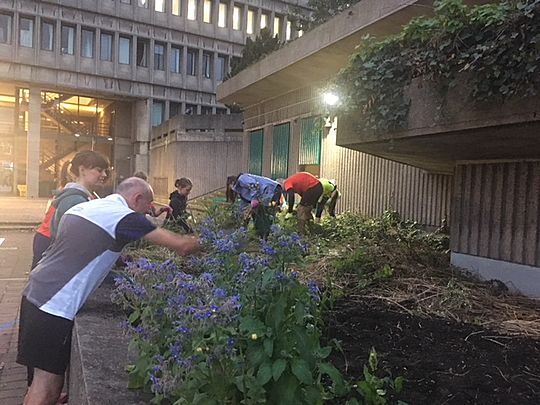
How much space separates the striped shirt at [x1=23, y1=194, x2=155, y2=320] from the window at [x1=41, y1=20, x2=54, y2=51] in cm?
3437

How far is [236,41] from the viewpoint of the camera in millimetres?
38438

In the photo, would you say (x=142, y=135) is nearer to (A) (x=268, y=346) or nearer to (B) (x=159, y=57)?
(B) (x=159, y=57)

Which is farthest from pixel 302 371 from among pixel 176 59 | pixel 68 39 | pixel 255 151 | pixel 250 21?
pixel 250 21

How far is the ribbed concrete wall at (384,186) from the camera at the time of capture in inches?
319

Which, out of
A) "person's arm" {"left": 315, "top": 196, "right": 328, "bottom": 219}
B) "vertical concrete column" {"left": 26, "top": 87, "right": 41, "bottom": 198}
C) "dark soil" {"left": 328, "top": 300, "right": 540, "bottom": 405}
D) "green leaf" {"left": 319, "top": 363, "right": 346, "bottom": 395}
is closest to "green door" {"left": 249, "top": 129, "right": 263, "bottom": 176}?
"person's arm" {"left": 315, "top": 196, "right": 328, "bottom": 219}

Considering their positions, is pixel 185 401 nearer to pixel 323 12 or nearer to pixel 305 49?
pixel 305 49

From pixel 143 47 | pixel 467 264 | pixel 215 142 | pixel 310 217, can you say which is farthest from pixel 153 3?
pixel 467 264

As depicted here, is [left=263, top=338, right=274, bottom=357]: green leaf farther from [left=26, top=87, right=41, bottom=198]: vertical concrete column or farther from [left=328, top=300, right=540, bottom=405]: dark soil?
[left=26, top=87, right=41, bottom=198]: vertical concrete column

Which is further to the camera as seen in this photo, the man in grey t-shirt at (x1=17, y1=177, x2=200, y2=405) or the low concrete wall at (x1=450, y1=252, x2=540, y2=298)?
the low concrete wall at (x1=450, y1=252, x2=540, y2=298)

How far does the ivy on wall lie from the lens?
344 centimetres

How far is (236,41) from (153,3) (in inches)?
257

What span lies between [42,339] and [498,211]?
4.67 m

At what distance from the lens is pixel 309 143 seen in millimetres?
12430

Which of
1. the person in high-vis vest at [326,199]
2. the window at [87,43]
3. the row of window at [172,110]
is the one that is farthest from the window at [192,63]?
the person in high-vis vest at [326,199]
